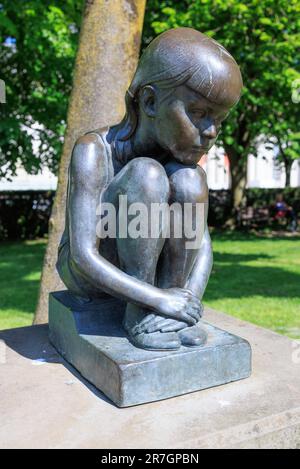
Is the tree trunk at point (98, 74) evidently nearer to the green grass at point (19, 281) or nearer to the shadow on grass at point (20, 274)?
the green grass at point (19, 281)

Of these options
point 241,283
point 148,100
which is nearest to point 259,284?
point 241,283

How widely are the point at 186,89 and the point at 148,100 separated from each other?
0.77ft

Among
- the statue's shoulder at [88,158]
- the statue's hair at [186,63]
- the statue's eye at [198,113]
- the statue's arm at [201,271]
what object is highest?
the statue's hair at [186,63]

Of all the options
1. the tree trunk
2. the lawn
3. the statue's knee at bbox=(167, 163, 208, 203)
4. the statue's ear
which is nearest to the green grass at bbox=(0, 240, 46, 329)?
the lawn

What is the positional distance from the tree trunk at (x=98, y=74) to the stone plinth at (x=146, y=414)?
7.33 feet

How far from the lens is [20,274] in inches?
341

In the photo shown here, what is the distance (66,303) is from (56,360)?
12.3 inches

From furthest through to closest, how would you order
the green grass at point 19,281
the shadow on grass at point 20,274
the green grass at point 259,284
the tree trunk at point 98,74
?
the shadow on grass at point 20,274 < the green grass at point 19,281 < the green grass at point 259,284 < the tree trunk at point 98,74

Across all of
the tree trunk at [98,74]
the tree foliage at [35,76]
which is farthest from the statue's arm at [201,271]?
the tree foliage at [35,76]

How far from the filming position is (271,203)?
1742 centimetres

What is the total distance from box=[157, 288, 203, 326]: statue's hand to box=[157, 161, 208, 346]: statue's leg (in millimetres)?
45

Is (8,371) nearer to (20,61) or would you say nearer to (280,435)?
(280,435)

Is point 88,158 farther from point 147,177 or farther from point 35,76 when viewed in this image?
point 35,76

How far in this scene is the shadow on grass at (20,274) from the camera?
655cm
